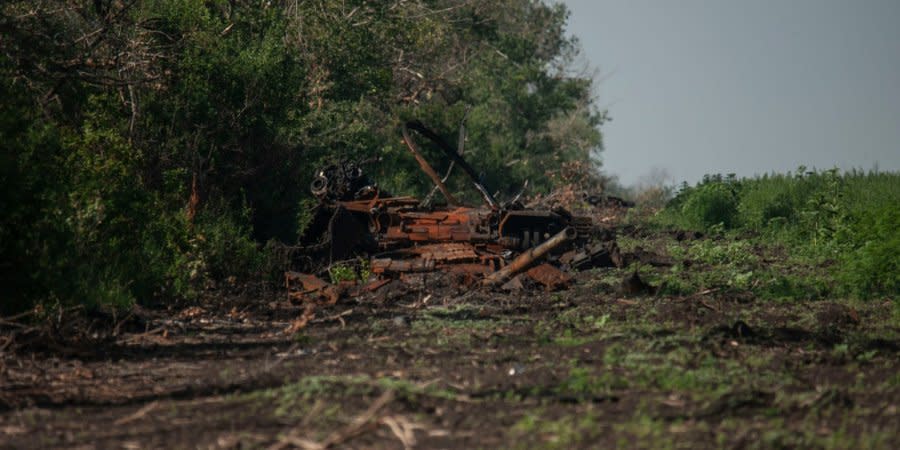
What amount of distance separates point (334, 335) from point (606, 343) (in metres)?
2.73

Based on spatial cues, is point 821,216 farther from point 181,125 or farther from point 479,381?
point 479,381

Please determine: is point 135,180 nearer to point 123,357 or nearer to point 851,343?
point 123,357

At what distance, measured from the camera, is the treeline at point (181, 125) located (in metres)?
11.5

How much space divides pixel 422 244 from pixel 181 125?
449cm

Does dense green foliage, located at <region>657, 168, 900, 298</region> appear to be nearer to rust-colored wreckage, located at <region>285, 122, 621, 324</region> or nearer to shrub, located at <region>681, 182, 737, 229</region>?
shrub, located at <region>681, 182, 737, 229</region>

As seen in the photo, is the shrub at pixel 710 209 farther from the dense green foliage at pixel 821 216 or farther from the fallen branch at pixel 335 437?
the fallen branch at pixel 335 437

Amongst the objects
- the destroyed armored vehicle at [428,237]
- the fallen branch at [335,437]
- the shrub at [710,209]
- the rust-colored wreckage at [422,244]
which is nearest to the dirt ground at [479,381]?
the fallen branch at [335,437]

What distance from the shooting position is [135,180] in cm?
1644

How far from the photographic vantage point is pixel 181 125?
19000mm

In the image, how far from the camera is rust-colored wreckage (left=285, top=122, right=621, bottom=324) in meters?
15.7

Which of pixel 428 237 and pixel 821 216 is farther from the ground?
pixel 821 216

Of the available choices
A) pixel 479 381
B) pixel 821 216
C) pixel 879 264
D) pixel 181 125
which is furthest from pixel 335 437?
pixel 821 216

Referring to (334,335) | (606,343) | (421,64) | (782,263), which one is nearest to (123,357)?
(334,335)

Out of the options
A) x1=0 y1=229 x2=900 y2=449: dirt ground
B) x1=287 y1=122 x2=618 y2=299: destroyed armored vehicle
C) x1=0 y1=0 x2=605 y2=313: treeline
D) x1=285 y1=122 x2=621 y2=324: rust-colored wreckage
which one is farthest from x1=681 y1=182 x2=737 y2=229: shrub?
x1=0 y1=229 x2=900 y2=449: dirt ground
